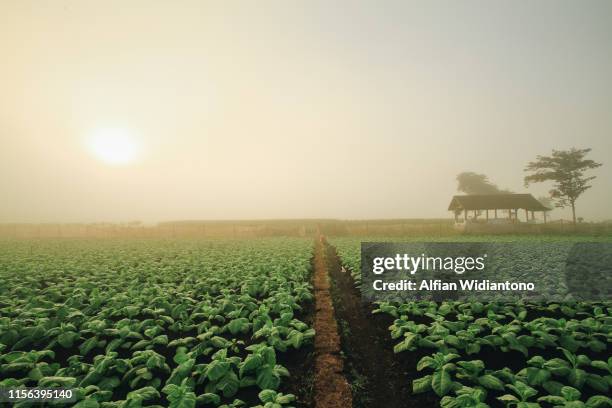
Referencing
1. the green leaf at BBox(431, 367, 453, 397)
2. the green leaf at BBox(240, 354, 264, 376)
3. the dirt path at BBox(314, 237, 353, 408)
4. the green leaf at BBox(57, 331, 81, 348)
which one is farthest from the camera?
the green leaf at BBox(57, 331, 81, 348)

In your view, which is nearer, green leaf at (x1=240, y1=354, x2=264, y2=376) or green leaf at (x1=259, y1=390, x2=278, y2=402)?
green leaf at (x1=259, y1=390, x2=278, y2=402)

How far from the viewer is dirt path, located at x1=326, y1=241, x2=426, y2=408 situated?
14.8 feet

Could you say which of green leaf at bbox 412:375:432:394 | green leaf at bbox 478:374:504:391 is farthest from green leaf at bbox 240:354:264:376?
green leaf at bbox 478:374:504:391

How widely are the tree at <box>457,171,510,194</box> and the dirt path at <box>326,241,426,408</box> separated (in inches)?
3348

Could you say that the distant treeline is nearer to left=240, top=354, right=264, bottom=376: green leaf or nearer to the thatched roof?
the thatched roof

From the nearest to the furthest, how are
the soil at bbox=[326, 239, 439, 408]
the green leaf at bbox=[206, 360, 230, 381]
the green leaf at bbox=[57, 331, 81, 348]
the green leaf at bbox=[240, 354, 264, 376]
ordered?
the green leaf at bbox=[206, 360, 230, 381] < the green leaf at bbox=[240, 354, 264, 376] < the soil at bbox=[326, 239, 439, 408] < the green leaf at bbox=[57, 331, 81, 348]

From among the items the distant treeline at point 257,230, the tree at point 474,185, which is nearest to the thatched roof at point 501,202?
the distant treeline at point 257,230

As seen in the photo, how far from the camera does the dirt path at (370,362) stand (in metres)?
4.52

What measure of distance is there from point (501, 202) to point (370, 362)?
154 feet

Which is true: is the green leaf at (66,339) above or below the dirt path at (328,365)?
above

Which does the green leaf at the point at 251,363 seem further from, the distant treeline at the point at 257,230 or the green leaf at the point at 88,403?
the distant treeline at the point at 257,230

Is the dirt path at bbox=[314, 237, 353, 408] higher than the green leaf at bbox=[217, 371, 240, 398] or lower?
lower

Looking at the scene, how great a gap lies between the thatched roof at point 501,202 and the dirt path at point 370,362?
40874mm

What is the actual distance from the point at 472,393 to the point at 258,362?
2.78 metres
